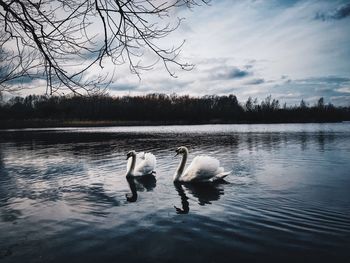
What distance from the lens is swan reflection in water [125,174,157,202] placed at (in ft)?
36.3

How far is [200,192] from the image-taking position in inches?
447

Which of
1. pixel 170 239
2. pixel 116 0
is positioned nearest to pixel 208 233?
pixel 170 239

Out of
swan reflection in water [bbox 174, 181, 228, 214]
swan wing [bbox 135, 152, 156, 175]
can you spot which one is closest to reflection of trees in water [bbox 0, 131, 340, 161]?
swan wing [bbox 135, 152, 156, 175]

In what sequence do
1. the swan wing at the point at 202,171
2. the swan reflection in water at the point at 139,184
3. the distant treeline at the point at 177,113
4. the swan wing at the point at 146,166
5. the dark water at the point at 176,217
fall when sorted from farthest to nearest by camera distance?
1. the distant treeline at the point at 177,113
2. the swan wing at the point at 146,166
3. the swan wing at the point at 202,171
4. the swan reflection in water at the point at 139,184
5. the dark water at the point at 176,217

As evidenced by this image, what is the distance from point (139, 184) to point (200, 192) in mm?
2780

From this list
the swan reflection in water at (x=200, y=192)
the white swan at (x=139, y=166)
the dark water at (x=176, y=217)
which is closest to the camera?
the dark water at (x=176, y=217)

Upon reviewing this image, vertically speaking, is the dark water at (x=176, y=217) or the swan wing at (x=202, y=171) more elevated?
the swan wing at (x=202, y=171)

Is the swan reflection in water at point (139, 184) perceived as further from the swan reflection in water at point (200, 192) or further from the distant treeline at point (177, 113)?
the distant treeline at point (177, 113)

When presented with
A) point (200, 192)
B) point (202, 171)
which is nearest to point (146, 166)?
point (202, 171)

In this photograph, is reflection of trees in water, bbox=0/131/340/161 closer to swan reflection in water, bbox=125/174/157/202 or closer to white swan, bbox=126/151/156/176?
white swan, bbox=126/151/156/176

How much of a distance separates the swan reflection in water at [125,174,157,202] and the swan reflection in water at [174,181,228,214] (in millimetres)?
1012

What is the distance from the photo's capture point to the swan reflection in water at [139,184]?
1105 cm

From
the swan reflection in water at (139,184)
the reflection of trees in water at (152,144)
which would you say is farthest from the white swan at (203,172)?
the reflection of trees in water at (152,144)

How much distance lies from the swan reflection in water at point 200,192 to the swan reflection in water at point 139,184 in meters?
1.01
